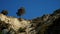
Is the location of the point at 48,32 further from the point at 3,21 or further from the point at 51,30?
the point at 3,21

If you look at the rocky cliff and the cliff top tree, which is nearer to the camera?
the rocky cliff

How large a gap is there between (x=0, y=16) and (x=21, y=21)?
7.92m

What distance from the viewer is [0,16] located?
77.2 metres

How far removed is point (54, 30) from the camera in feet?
150

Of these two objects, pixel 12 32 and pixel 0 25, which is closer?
pixel 12 32

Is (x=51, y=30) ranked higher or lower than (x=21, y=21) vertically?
lower

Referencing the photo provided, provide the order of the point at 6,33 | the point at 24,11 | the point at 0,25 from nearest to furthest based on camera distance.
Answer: the point at 6,33 < the point at 0,25 < the point at 24,11

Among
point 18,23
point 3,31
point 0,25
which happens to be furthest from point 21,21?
point 3,31

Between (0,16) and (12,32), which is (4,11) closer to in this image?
(0,16)

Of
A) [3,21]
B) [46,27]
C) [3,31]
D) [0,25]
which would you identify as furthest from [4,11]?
[46,27]

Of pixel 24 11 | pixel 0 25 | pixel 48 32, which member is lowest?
pixel 48 32

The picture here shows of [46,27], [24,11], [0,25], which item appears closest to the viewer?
[46,27]

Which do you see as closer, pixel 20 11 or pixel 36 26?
pixel 36 26

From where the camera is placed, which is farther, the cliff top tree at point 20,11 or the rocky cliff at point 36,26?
the cliff top tree at point 20,11
